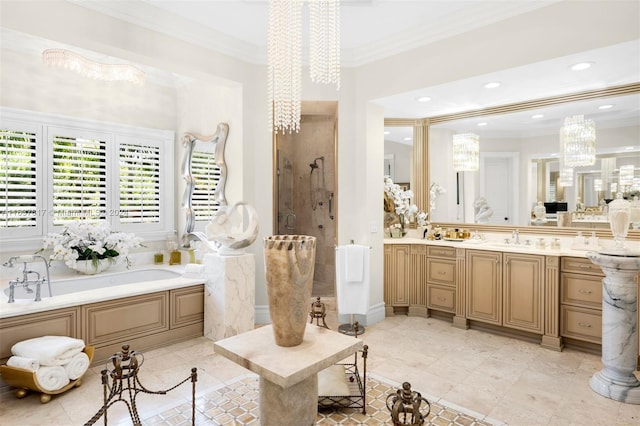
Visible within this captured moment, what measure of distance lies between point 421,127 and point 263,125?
6.82 ft

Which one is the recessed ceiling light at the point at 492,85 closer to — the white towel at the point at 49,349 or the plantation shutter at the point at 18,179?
the white towel at the point at 49,349

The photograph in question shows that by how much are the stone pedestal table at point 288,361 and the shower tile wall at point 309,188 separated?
402 centimetres

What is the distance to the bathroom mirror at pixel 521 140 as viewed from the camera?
362 centimetres

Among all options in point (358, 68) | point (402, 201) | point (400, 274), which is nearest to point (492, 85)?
point (358, 68)

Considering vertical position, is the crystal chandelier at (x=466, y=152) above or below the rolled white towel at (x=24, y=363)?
above

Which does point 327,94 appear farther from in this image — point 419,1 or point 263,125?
point 419,1

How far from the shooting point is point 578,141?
3830 millimetres

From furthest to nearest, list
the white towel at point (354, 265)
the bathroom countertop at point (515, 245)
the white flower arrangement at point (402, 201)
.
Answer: the white flower arrangement at point (402, 201), the white towel at point (354, 265), the bathroom countertop at point (515, 245)

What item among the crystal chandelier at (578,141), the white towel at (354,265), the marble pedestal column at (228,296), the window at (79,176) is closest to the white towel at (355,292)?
the white towel at (354,265)

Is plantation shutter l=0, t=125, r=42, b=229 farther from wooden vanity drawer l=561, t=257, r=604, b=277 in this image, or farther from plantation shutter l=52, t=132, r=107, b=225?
wooden vanity drawer l=561, t=257, r=604, b=277

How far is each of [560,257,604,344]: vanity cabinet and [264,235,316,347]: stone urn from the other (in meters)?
3.09

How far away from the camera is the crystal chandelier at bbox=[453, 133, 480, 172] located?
4.50m

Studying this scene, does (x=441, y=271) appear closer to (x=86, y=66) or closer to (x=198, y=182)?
(x=198, y=182)

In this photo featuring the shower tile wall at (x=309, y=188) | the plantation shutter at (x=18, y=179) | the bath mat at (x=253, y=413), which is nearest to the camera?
the bath mat at (x=253, y=413)
